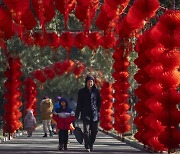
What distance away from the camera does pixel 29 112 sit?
106 ft

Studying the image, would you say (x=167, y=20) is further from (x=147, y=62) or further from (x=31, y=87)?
(x=31, y=87)

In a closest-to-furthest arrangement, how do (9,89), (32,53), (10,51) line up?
1. (9,89)
2. (10,51)
3. (32,53)

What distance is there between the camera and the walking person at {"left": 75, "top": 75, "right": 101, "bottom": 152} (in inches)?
780

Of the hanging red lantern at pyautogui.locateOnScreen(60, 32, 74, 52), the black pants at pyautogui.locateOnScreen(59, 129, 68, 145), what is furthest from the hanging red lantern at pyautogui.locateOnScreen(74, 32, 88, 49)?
the black pants at pyautogui.locateOnScreen(59, 129, 68, 145)

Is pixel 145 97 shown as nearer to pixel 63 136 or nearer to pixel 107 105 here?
pixel 63 136

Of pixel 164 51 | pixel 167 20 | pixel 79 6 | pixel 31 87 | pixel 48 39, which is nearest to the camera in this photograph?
pixel 167 20

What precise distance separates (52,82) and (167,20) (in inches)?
1923

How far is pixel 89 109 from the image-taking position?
65.1 feet

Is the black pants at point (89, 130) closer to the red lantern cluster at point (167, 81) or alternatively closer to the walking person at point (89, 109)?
the walking person at point (89, 109)

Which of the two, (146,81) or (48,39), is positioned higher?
(48,39)

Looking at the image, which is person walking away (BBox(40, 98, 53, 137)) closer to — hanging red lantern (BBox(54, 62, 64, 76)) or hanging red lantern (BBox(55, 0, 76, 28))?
hanging red lantern (BBox(54, 62, 64, 76))

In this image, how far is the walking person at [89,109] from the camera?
65.0 ft

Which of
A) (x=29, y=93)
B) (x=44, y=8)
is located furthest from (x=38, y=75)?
(x=44, y=8)

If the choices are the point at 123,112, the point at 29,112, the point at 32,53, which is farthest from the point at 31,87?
the point at 123,112
